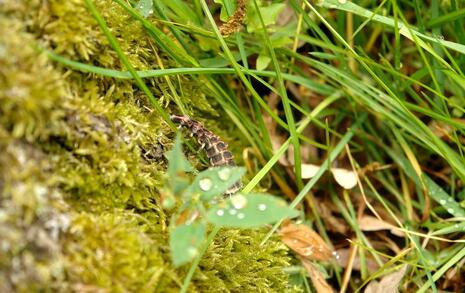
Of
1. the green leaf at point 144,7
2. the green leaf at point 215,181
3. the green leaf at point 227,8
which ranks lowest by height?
the green leaf at point 215,181

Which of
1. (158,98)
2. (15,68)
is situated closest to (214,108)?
(158,98)

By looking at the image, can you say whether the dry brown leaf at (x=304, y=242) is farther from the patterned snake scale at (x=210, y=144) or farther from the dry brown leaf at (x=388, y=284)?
the patterned snake scale at (x=210, y=144)

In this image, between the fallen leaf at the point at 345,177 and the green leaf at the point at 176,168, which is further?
the fallen leaf at the point at 345,177

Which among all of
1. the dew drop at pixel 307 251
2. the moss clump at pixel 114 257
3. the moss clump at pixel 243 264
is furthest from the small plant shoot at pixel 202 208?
the dew drop at pixel 307 251

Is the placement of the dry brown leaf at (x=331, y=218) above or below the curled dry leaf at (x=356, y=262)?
above

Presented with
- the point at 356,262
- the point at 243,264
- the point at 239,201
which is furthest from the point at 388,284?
the point at 239,201

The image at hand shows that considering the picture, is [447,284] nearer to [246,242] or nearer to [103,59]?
[246,242]

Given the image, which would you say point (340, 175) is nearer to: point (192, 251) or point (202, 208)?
point (202, 208)
